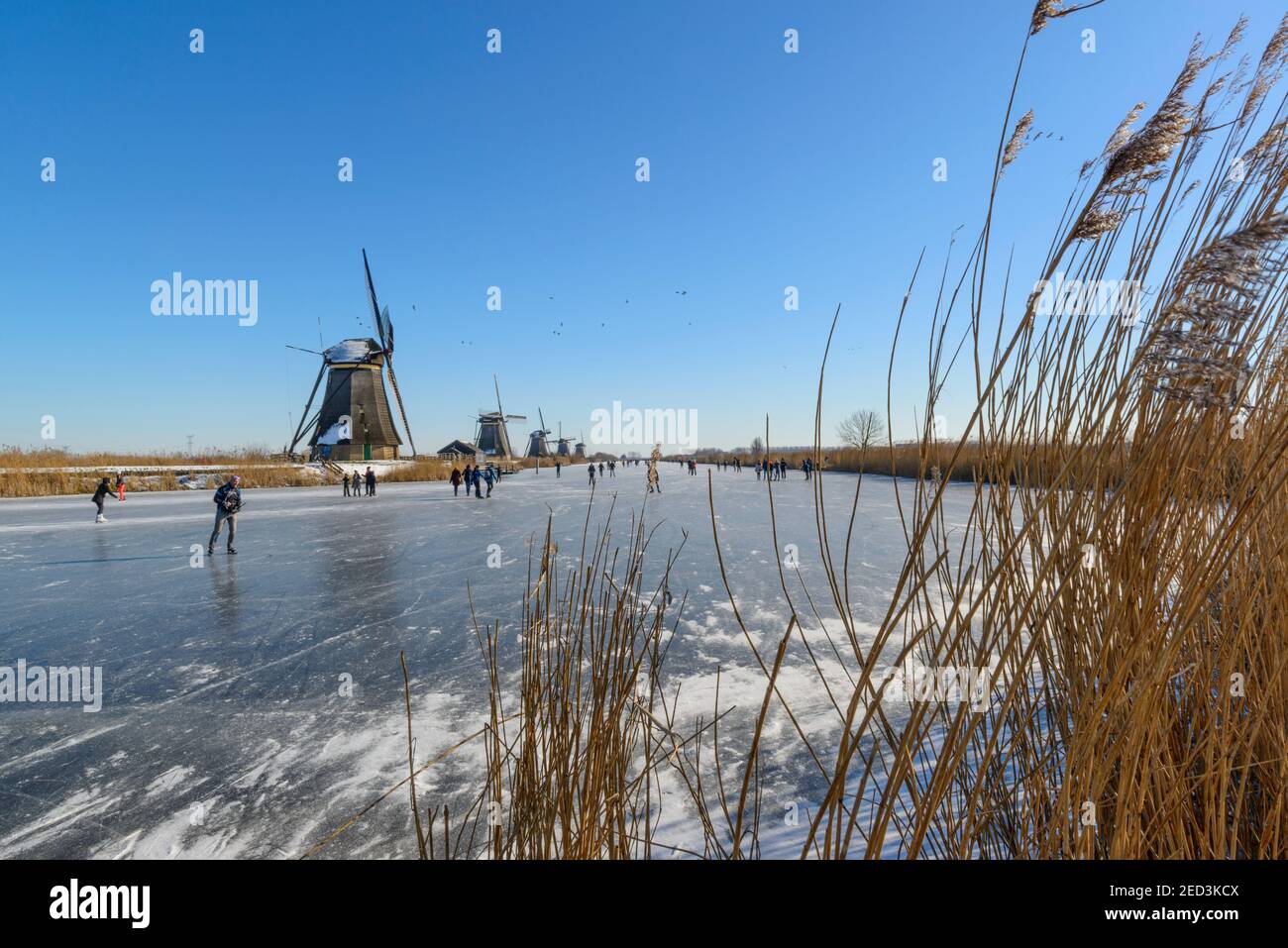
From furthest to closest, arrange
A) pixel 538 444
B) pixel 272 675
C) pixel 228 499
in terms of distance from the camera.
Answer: pixel 538 444, pixel 228 499, pixel 272 675

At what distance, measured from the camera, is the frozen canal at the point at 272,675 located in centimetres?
225

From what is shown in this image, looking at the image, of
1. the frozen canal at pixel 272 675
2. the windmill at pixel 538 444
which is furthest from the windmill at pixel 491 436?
the frozen canal at pixel 272 675

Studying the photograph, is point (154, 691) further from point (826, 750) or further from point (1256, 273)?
point (1256, 273)

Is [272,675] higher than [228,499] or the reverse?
the reverse

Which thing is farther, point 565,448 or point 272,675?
point 565,448

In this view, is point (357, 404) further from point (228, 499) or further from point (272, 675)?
point (272, 675)

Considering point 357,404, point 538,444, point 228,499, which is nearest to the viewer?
point 228,499

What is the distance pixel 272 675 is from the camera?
368 centimetres

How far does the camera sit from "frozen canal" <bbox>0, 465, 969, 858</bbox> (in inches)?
88.5

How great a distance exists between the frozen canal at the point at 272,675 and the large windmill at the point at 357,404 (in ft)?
80.3

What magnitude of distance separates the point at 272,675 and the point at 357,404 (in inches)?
1325

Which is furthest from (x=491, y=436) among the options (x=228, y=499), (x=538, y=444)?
(x=228, y=499)
